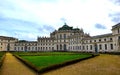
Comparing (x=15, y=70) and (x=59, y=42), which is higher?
(x=59, y=42)

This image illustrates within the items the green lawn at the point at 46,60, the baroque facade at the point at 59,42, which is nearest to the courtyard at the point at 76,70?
the green lawn at the point at 46,60

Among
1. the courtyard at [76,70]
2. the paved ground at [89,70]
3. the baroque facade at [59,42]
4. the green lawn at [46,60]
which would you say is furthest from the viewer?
the baroque facade at [59,42]

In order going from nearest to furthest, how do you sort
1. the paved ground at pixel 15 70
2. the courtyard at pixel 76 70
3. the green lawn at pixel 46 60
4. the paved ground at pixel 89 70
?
1. the paved ground at pixel 89 70
2. the courtyard at pixel 76 70
3. the paved ground at pixel 15 70
4. the green lawn at pixel 46 60

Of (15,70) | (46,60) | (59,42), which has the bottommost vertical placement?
(15,70)

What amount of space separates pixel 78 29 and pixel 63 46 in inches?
675

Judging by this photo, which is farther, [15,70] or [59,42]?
[59,42]

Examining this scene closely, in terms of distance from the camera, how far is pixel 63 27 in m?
123

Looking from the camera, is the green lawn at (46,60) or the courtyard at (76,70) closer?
the courtyard at (76,70)

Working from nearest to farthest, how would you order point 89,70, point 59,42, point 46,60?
point 89,70
point 46,60
point 59,42

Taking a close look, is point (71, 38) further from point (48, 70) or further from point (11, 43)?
point (48, 70)

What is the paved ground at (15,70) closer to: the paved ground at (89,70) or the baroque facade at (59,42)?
the paved ground at (89,70)

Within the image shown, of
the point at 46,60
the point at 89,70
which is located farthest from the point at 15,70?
the point at 46,60

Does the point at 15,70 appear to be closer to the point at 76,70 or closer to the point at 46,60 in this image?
the point at 76,70

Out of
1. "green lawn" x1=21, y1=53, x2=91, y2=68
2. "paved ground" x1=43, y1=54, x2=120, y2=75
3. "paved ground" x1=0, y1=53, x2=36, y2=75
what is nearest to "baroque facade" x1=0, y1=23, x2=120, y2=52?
"green lawn" x1=21, y1=53, x2=91, y2=68
